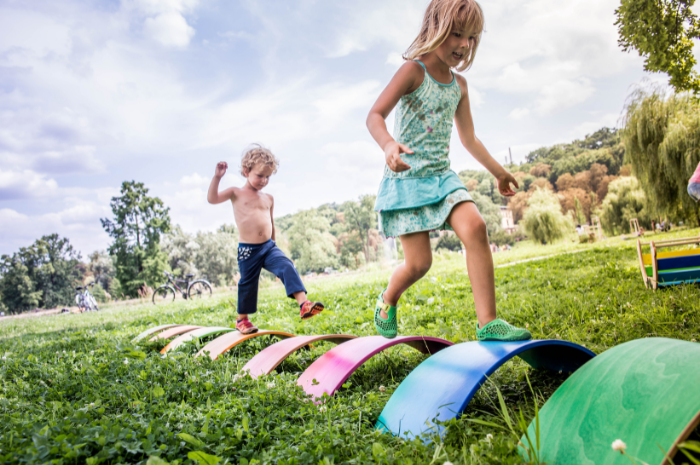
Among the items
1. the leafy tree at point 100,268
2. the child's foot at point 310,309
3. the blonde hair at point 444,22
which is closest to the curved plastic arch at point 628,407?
the blonde hair at point 444,22

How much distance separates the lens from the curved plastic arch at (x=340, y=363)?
83.4 inches

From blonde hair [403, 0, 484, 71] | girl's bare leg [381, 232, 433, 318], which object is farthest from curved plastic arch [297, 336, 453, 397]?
blonde hair [403, 0, 484, 71]

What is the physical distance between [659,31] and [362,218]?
36.5 meters

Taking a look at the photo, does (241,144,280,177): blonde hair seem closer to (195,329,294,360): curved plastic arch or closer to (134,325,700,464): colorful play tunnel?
(195,329,294,360): curved plastic arch

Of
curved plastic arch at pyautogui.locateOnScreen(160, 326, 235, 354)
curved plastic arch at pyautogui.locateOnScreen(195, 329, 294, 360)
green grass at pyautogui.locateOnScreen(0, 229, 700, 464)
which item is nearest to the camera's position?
green grass at pyautogui.locateOnScreen(0, 229, 700, 464)

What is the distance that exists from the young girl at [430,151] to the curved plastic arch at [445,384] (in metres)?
0.29

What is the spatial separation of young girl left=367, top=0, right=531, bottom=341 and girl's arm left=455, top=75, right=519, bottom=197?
0.02m

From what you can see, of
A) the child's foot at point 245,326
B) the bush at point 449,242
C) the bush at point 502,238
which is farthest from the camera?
the bush at point 449,242

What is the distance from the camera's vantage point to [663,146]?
12211 millimetres

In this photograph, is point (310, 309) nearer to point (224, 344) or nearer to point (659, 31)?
point (224, 344)

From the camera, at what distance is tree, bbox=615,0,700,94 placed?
20.1 feet

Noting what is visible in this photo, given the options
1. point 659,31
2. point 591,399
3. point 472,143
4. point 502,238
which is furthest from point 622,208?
point 591,399

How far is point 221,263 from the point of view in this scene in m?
38.3

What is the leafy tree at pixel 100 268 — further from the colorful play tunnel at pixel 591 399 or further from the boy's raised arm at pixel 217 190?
the colorful play tunnel at pixel 591 399
